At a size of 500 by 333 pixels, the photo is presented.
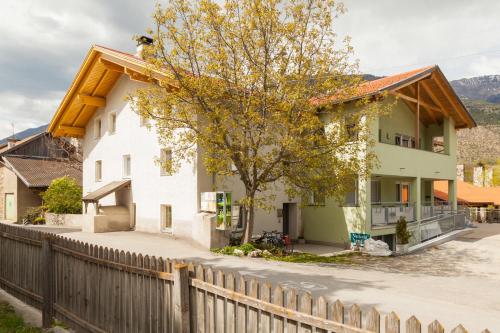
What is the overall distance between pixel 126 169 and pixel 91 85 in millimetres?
5857

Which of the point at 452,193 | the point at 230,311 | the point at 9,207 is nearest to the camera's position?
the point at 230,311

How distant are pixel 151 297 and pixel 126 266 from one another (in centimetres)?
71

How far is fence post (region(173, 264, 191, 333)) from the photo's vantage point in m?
4.88

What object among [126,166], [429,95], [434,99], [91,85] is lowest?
[126,166]

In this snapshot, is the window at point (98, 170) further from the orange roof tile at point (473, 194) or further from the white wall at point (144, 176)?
the orange roof tile at point (473, 194)

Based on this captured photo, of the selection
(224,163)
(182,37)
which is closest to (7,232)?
(224,163)

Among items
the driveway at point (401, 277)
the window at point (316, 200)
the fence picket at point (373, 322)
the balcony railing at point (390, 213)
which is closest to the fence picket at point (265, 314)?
the fence picket at point (373, 322)

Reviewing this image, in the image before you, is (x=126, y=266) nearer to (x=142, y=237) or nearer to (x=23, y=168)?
(x=142, y=237)

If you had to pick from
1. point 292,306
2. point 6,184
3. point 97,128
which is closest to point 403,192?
point 97,128

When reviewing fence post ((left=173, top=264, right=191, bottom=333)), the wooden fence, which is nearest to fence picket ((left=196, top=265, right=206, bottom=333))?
Result: the wooden fence

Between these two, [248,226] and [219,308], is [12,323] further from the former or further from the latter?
[248,226]

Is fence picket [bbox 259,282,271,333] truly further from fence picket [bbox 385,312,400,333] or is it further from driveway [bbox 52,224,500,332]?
driveway [bbox 52,224,500,332]

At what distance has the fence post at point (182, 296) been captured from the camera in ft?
16.0

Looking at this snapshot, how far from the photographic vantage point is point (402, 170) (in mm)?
22203
